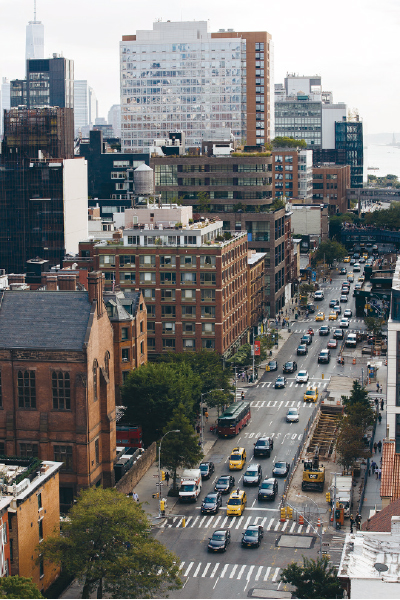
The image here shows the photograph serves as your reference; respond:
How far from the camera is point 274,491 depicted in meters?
93.0

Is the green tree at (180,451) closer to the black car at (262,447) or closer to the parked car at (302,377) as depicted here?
the black car at (262,447)

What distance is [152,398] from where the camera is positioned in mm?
104312

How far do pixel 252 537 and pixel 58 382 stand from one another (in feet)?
68.9

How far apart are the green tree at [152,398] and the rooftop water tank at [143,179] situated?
71.7m

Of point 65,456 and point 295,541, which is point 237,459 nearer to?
point 295,541

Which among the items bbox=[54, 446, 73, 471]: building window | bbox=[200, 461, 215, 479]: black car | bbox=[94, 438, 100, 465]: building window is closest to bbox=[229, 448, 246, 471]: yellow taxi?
bbox=[200, 461, 215, 479]: black car

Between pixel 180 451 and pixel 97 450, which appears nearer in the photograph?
pixel 97 450

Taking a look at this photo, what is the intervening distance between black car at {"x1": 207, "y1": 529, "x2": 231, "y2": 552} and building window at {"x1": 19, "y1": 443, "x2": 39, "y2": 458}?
1764 centimetres

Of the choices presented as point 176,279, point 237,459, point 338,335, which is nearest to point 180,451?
point 237,459

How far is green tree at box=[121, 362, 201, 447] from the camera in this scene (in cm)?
10444

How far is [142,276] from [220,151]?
191 feet

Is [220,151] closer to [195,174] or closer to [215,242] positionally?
[195,174]

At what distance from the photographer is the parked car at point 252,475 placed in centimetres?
9681

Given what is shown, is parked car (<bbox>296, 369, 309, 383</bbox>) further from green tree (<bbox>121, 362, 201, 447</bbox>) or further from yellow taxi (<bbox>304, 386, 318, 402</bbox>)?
green tree (<bbox>121, 362, 201, 447</bbox>)
